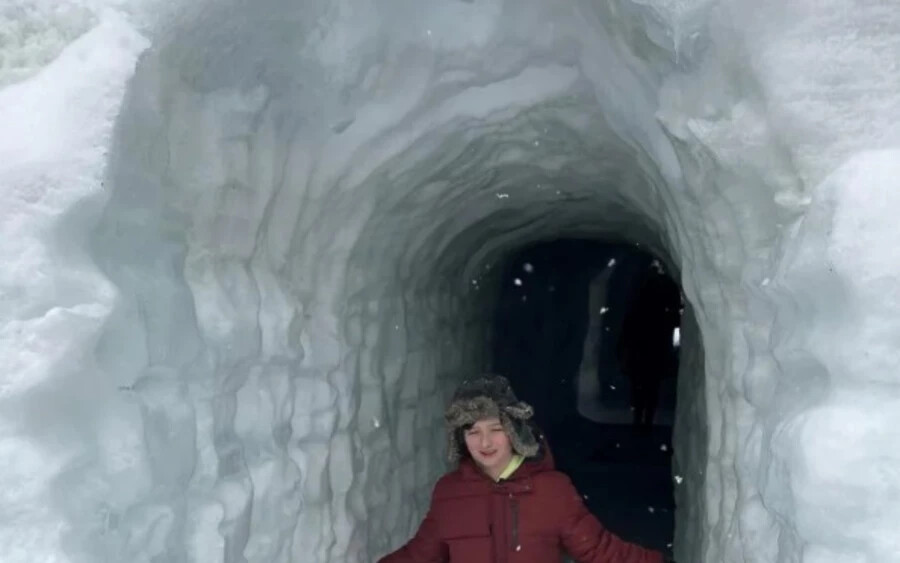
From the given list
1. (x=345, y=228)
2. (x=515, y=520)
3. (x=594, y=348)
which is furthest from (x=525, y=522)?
(x=594, y=348)

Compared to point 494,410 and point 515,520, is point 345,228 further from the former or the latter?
point 515,520

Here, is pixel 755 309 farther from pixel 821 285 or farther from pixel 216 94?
pixel 216 94

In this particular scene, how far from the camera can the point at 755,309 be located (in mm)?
2459

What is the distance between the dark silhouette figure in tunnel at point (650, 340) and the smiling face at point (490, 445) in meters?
6.08

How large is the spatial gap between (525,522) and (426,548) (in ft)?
1.26

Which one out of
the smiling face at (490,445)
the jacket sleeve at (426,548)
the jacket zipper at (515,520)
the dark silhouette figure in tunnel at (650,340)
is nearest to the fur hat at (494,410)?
the smiling face at (490,445)

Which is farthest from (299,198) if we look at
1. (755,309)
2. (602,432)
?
(602,432)

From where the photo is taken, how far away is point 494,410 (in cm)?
288

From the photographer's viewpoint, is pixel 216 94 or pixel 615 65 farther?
pixel 615 65

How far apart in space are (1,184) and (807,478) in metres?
1.69

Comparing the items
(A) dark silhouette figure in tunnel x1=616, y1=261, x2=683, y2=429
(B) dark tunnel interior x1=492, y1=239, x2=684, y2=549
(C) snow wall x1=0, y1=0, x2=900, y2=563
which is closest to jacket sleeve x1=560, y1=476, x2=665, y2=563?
(C) snow wall x1=0, y1=0, x2=900, y2=563

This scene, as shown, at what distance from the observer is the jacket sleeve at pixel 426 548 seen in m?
3.02

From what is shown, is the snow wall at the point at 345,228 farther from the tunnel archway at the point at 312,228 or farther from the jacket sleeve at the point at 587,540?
the jacket sleeve at the point at 587,540

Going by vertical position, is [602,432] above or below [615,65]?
below
